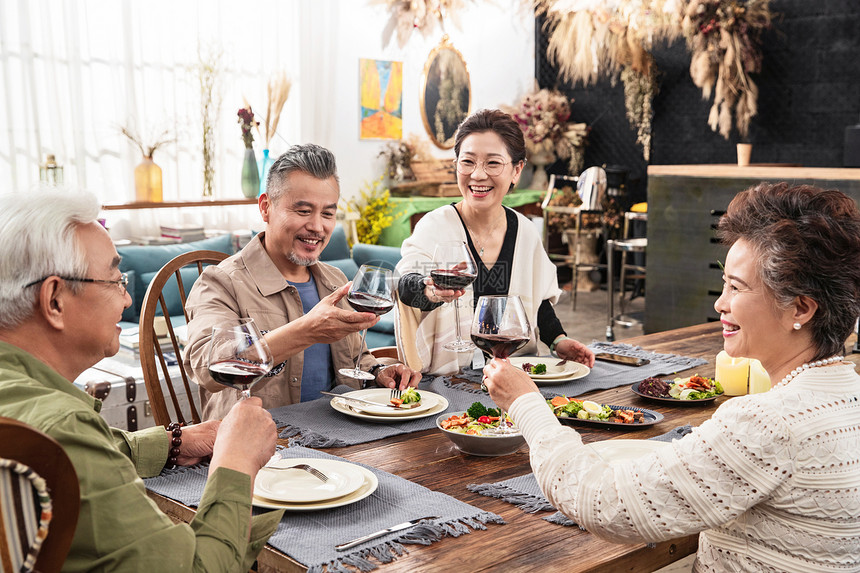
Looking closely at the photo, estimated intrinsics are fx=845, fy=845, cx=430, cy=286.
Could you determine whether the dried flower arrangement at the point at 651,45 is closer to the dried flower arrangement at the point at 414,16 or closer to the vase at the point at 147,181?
the dried flower arrangement at the point at 414,16

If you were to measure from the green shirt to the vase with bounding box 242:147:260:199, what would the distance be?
489cm

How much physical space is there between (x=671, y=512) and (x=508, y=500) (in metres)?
0.34

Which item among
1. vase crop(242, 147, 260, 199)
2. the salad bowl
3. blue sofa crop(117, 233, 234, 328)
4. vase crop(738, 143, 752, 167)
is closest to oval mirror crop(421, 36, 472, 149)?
vase crop(242, 147, 260, 199)

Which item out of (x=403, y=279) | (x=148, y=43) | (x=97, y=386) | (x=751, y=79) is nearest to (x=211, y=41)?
(x=148, y=43)

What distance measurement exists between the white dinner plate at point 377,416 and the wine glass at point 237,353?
1.73ft

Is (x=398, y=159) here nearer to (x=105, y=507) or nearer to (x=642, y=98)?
(x=642, y=98)

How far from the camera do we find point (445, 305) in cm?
259

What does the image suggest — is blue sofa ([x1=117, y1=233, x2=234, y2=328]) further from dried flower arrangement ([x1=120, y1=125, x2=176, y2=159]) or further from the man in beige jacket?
the man in beige jacket

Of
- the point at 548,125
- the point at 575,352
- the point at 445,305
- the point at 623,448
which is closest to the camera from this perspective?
the point at 623,448

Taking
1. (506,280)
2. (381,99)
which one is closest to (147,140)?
(381,99)

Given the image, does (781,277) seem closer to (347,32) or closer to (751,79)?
(347,32)

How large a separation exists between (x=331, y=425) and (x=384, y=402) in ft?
0.60

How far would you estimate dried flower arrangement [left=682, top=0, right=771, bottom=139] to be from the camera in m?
6.99

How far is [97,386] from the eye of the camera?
10.5 feet
